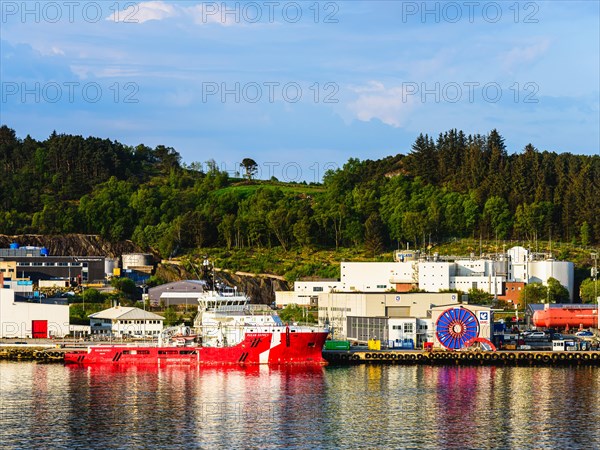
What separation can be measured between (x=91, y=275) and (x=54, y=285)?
211 inches

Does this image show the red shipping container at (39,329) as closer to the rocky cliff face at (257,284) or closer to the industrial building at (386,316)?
the industrial building at (386,316)

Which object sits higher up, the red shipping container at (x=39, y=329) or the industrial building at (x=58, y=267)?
the industrial building at (x=58, y=267)

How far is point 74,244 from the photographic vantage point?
5389 inches

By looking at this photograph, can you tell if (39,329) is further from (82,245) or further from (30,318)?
(82,245)

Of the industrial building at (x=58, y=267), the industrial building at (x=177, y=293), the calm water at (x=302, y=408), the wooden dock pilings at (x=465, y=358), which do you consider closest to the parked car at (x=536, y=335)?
the wooden dock pilings at (x=465, y=358)

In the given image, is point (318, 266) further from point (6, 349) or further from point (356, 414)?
point (356, 414)

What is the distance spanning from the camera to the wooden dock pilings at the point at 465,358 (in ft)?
260

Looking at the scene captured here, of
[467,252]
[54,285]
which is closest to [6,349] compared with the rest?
[54,285]

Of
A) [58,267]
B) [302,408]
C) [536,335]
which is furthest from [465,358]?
[58,267]

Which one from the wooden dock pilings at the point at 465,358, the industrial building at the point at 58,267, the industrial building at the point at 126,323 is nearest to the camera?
the wooden dock pilings at the point at 465,358

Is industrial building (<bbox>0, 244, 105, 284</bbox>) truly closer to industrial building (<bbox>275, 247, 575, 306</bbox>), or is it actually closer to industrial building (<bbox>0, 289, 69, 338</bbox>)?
industrial building (<bbox>275, 247, 575, 306</bbox>)

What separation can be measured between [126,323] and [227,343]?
1687 cm

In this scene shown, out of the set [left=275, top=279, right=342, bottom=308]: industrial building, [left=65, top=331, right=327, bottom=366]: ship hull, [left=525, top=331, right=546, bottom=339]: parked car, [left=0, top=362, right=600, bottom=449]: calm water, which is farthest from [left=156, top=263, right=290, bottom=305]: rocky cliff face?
[left=0, top=362, right=600, bottom=449]: calm water

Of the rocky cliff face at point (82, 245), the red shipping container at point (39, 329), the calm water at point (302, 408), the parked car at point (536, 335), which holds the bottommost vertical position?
the calm water at point (302, 408)
